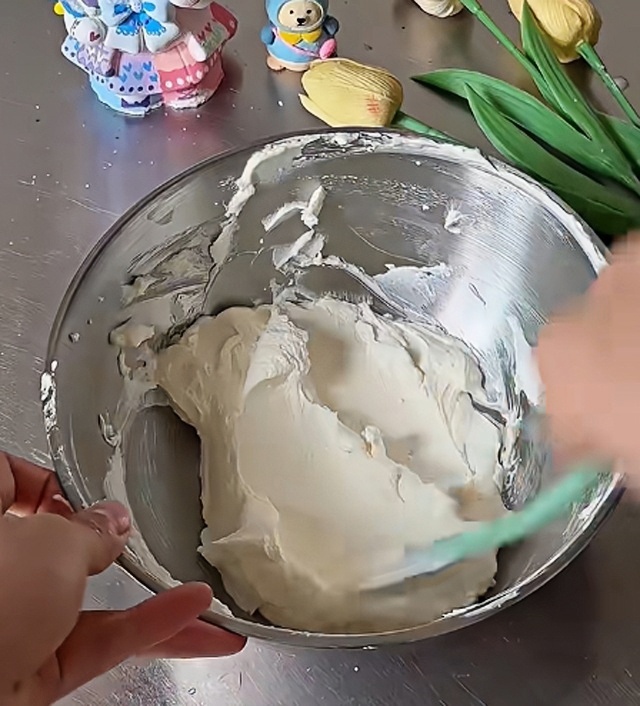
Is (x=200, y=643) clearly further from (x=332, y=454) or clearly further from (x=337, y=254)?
(x=337, y=254)

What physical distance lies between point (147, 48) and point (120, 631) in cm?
51

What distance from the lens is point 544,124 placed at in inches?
32.4

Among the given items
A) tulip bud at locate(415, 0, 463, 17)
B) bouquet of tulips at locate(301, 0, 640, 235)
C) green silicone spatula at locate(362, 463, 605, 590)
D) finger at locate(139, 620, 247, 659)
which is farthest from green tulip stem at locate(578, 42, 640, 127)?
→ finger at locate(139, 620, 247, 659)

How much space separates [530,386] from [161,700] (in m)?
0.35

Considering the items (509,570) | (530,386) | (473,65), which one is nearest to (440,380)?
(530,386)

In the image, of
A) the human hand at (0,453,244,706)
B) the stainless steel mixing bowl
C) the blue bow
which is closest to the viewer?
the human hand at (0,453,244,706)

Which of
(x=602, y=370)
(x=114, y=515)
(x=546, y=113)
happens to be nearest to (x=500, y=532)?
(x=602, y=370)

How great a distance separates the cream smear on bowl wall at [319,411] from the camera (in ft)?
2.23

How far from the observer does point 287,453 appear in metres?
0.75

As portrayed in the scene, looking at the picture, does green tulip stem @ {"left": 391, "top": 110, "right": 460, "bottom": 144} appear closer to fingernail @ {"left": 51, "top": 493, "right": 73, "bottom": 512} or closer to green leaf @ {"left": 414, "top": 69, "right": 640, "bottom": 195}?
green leaf @ {"left": 414, "top": 69, "right": 640, "bottom": 195}

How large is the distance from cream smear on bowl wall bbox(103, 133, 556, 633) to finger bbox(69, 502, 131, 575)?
4.4 inches

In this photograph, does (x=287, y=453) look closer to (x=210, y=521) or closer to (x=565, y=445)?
(x=210, y=521)

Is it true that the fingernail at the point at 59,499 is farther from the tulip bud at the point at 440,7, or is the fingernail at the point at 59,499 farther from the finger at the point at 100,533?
the tulip bud at the point at 440,7

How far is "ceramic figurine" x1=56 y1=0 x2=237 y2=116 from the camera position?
2.56 ft
